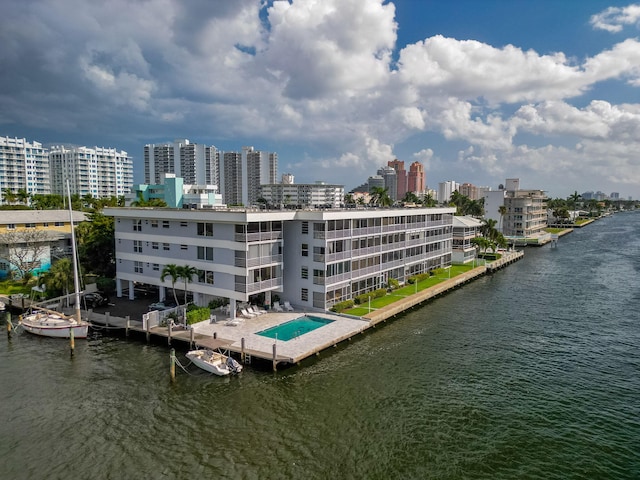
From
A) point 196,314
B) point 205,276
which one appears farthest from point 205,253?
point 196,314

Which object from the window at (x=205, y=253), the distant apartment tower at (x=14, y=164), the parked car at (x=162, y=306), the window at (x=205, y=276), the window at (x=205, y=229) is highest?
the distant apartment tower at (x=14, y=164)

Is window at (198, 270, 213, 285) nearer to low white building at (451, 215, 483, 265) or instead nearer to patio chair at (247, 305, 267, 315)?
patio chair at (247, 305, 267, 315)

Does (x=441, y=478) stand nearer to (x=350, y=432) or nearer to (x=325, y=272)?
(x=350, y=432)

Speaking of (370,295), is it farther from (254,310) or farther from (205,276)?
(205,276)

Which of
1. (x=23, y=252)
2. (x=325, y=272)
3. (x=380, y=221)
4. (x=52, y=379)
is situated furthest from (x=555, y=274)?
(x=23, y=252)

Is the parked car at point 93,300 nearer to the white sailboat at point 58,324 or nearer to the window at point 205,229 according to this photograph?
the white sailboat at point 58,324

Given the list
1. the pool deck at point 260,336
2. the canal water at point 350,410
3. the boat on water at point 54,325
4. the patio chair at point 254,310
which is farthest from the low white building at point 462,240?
the boat on water at point 54,325
